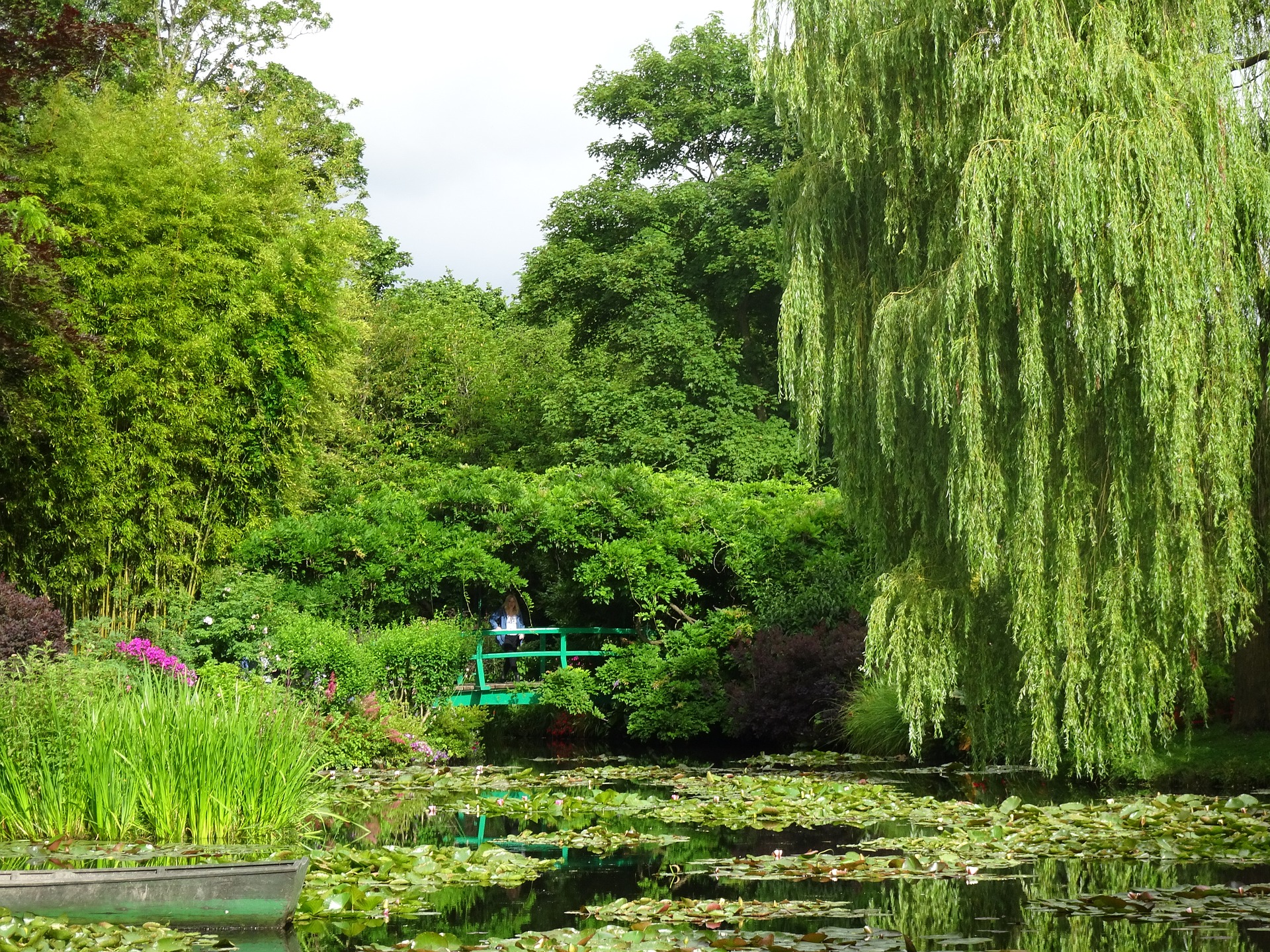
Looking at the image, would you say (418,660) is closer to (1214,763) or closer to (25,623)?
(25,623)

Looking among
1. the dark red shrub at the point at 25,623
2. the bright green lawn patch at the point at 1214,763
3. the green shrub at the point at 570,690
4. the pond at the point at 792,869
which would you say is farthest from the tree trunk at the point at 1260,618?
the dark red shrub at the point at 25,623

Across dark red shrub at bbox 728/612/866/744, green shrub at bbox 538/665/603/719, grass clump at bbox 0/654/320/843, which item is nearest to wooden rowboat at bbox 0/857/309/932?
grass clump at bbox 0/654/320/843

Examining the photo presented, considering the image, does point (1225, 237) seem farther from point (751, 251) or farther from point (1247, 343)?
point (751, 251)

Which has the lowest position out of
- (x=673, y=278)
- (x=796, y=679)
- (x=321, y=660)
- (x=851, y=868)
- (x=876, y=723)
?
(x=851, y=868)

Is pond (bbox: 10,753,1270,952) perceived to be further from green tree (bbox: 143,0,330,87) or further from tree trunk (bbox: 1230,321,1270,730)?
green tree (bbox: 143,0,330,87)

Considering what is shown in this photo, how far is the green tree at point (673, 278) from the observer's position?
23.0 meters

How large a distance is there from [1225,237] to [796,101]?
11.0 feet

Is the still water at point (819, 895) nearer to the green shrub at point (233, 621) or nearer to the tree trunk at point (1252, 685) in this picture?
the tree trunk at point (1252, 685)

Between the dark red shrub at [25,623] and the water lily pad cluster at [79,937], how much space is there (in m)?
6.54

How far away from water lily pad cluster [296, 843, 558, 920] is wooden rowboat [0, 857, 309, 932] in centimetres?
33

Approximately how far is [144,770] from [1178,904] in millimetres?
5034

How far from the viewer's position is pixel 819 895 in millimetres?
6375

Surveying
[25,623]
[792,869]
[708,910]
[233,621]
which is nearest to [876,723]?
[792,869]

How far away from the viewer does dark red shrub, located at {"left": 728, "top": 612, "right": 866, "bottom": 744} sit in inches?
546
